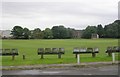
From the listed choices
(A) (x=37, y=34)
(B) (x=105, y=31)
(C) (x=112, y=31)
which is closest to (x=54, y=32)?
(A) (x=37, y=34)

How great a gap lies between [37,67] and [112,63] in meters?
5.26

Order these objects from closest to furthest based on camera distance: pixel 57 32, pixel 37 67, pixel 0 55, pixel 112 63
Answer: pixel 37 67 → pixel 112 63 → pixel 0 55 → pixel 57 32

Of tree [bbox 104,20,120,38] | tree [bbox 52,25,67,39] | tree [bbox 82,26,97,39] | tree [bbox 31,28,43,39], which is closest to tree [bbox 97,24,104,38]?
tree [bbox 82,26,97,39]

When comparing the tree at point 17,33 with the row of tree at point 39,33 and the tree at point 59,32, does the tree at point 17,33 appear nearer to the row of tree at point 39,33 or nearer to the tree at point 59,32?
the row of tree at point 39,33

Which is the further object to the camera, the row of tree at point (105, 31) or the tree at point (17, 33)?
the tree at point (17, 33)

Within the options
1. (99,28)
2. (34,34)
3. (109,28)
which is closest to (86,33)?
(99,28)

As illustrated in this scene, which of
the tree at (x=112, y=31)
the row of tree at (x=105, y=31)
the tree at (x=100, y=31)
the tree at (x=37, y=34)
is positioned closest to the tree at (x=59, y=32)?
the tree at (x=37, y=34)

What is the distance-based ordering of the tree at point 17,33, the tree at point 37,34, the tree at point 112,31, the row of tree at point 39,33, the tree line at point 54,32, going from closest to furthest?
the tree at point 112,31 < the tree line at point 54,32 < the row of tree at point 39,33 < the tree at point 37,34 < the tree at point 17,33

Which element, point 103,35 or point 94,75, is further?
point 103,35

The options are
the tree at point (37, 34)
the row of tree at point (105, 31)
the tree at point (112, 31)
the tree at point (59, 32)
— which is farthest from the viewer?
the tree at point (59, 32)

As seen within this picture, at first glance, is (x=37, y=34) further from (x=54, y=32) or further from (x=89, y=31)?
(x=89, y=31)

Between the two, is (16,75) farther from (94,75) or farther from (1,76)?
(94,75)

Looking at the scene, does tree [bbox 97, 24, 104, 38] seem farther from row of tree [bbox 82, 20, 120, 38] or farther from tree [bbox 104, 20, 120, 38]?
tree [bbox 104, 20, 120, 38]

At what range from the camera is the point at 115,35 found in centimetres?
12875
